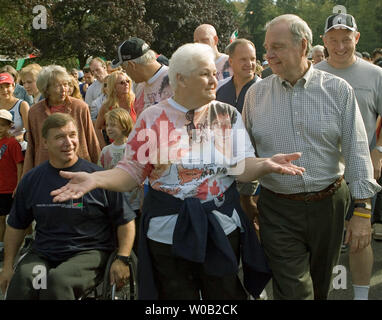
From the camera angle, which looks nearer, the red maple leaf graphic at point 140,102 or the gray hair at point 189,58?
the gray hair at point 189,58

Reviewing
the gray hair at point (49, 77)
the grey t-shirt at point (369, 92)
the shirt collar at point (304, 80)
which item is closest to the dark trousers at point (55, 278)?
the shirt collar at point (304, 80)

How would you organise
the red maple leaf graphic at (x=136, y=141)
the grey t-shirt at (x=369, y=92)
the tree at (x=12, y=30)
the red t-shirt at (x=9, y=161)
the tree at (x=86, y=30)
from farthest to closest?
1. the tree at (x=86, y=30)
2. the tree at (x=12, y=30)
3. the red t-shirt at (x=9, y=161)
4. the grey t-shirt at (x=369, y=92)
5. the red maple leaf graphic at (x=136, y=141)

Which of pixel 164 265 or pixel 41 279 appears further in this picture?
pixel 41 279

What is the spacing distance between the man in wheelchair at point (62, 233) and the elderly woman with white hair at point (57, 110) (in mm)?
1147

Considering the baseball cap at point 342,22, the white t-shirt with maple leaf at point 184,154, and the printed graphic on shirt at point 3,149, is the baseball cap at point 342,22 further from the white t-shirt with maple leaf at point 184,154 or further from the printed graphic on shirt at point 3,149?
the printed graphic on shirt at point 3,149

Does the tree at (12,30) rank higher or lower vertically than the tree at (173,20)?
lower

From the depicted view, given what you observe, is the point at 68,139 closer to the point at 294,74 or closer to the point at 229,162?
the point at 229,162

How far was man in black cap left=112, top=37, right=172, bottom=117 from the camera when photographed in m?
4.07

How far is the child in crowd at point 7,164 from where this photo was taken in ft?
17.3

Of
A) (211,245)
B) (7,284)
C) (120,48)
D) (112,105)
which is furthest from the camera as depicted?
(112,105)

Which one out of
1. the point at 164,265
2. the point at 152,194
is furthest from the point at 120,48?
the point at 164,265

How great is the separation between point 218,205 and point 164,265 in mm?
426

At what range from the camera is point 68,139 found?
3.42m

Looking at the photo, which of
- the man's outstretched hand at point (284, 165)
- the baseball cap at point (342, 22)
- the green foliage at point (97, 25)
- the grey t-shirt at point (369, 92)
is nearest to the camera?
the man's outstretched hand at point (284, 165)
